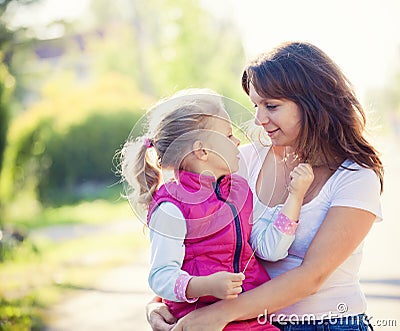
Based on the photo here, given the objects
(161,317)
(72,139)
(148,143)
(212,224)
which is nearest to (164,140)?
(148,143)

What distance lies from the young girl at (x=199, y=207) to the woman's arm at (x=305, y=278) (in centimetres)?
6

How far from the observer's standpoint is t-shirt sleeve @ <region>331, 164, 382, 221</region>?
2289 millimetres

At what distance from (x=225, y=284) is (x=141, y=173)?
54 cm

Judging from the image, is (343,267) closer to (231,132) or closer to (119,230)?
(231,132)

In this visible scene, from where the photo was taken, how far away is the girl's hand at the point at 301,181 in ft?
7.56

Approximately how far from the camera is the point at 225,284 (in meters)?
2.06

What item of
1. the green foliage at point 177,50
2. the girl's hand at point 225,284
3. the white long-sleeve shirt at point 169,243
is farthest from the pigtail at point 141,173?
the green foliage at point 177,50

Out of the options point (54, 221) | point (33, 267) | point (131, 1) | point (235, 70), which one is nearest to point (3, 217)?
Result: point (54, 221)

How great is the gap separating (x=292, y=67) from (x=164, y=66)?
24.5m

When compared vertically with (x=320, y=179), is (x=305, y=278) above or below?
below

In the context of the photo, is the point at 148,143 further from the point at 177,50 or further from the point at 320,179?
the point at 177,50

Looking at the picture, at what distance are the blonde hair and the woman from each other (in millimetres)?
199

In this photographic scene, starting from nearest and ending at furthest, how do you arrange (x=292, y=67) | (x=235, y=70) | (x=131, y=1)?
1. (x=292, y=67)
2. (x=235, y=70)
3. (x=131, y=1)

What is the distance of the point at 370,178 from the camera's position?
92.0 inches
